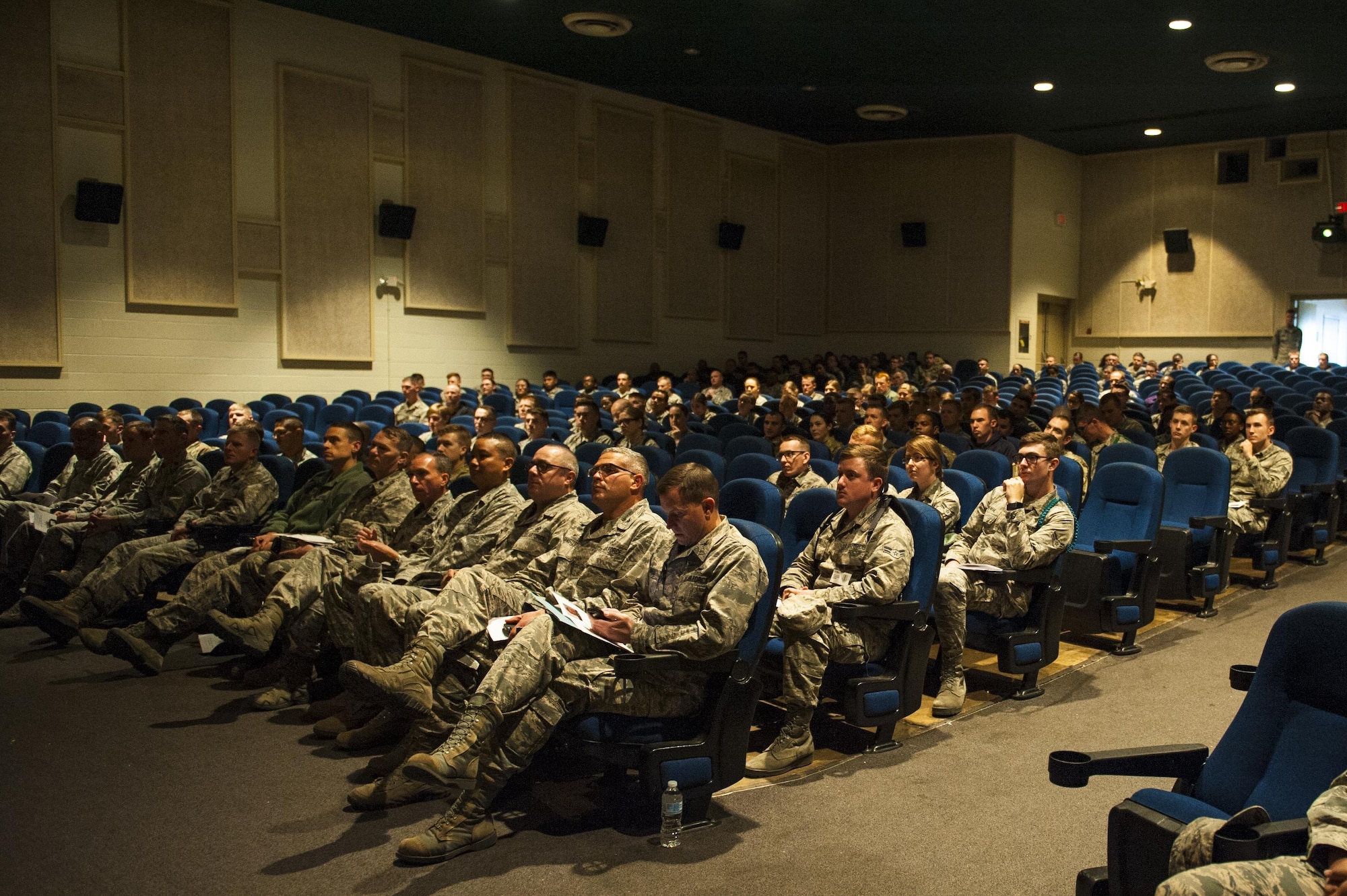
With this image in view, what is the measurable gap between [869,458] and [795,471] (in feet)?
4.04

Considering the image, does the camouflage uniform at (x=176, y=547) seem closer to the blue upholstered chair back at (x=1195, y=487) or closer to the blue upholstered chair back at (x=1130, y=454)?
the blue upholstered chair back at (x=1130, y=454)

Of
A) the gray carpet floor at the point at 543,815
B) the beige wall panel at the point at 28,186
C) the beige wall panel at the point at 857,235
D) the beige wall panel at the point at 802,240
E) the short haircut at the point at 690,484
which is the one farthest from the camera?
the beige wall panel at the point at 857,235

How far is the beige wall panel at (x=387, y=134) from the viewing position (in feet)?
39.5

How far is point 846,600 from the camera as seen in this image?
11.3 feet

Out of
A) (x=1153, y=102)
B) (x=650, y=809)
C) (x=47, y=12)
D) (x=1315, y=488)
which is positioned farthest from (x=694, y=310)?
(x=650, y=809)

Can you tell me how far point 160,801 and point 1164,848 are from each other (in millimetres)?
2842

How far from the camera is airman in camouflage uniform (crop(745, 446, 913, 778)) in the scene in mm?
3381

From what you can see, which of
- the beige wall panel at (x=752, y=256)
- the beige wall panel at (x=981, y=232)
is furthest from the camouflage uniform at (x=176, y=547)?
the beige wall panel at (x=981, y=232)

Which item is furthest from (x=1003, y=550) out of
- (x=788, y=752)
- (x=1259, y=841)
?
(x=1259, y=841)

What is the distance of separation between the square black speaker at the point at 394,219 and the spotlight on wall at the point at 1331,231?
13999 millimetres

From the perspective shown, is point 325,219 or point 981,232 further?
point 981,232

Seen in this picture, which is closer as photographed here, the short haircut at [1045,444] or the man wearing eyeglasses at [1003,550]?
the man wearing eyeglasses at [1003,550]

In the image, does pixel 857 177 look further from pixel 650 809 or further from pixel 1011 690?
pixel 650 809

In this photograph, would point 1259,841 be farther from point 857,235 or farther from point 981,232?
point 857,235
